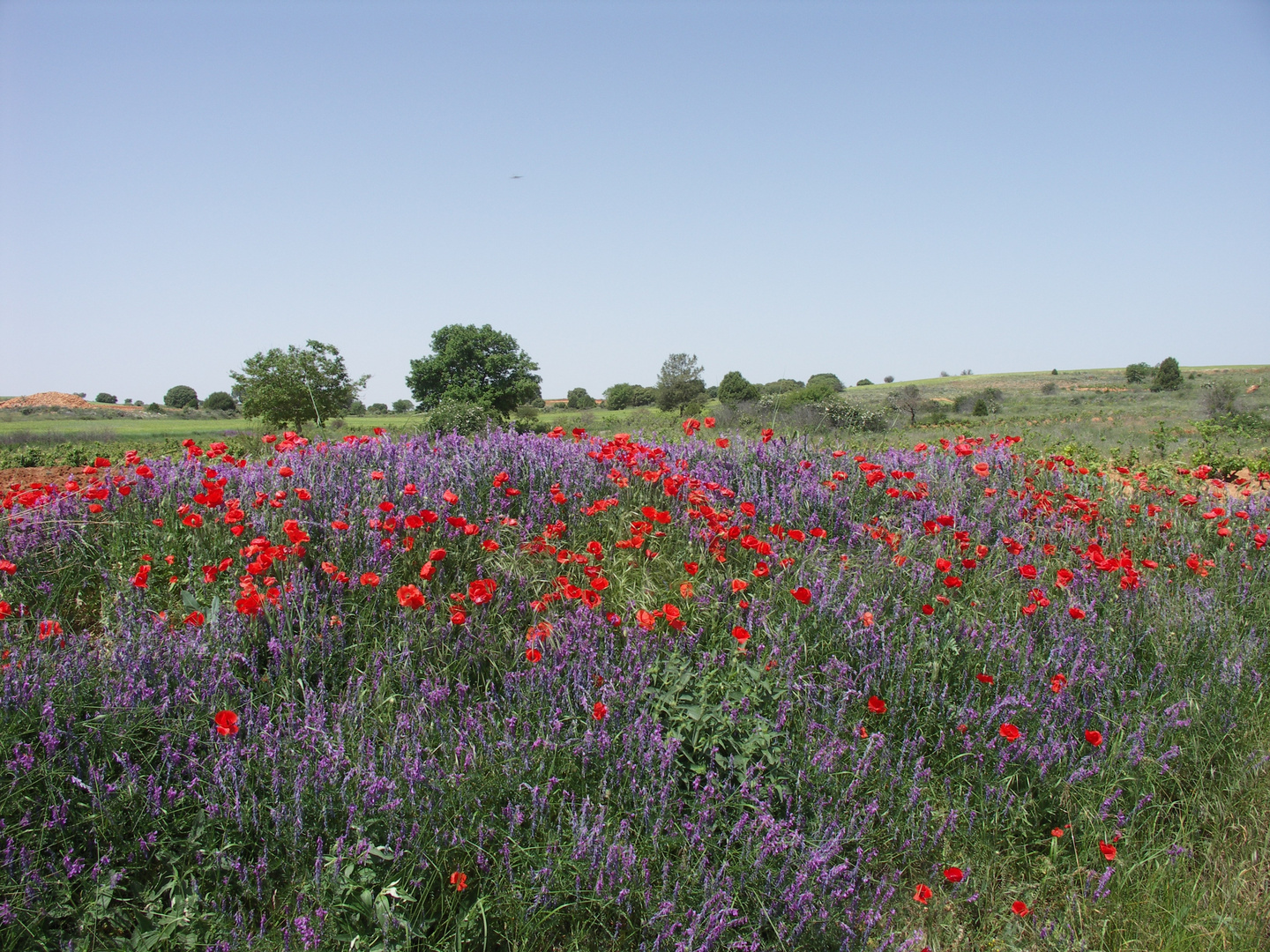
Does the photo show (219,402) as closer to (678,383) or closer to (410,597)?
(678,383)

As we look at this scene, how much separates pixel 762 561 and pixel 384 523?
1702 millimetres

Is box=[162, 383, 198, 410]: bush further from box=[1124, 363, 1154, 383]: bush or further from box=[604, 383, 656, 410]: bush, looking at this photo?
box=[1124, 363, 1154, 383]: bush

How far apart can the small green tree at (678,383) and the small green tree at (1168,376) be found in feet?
103

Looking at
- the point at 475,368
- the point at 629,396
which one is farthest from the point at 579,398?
the point at 475,368

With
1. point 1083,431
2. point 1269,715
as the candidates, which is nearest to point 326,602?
point 1269,715

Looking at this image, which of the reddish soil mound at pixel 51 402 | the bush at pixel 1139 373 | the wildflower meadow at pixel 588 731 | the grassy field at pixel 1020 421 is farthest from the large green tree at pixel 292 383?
the bush at pixel 1139 373

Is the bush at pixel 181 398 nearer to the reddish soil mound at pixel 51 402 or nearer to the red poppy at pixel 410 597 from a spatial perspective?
the reddish soil mound at pixel 51 402

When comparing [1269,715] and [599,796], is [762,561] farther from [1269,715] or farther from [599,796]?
[1269,715]

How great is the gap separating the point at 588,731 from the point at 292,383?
41579 millimetres

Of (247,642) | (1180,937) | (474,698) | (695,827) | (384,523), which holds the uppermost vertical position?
(384,523)

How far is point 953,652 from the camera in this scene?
9.33 feet

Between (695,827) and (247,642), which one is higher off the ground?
(247,642)

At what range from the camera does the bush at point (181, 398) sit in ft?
215

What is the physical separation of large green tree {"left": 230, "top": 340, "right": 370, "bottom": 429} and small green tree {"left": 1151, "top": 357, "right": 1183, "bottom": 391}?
53.7 metres
